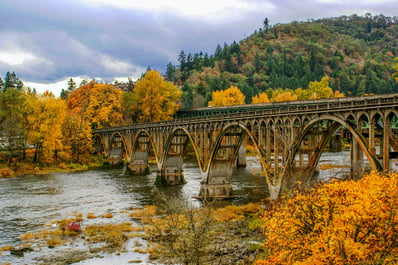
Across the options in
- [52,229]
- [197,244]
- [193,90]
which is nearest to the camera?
[197,244]

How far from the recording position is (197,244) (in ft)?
61.7

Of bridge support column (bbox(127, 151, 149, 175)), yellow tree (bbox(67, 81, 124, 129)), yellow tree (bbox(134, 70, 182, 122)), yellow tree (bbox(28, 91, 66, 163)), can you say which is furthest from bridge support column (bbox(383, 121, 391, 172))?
yellow tree (bbox(67, 81, 124, 129))

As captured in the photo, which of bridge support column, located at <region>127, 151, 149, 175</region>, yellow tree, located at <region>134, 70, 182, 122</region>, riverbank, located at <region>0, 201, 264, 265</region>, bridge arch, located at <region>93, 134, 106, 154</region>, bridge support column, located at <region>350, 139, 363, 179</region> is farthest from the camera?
yellow tree, located at <region>134, 70, 182, 122</region>

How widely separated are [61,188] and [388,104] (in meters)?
48.3

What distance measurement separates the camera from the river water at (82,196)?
126 ft

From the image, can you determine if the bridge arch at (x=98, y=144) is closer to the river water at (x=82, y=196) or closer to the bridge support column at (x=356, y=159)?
the river water at (x=82, y=196)

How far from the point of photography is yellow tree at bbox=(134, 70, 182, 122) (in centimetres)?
11456

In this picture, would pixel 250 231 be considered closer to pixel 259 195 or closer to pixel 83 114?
pixel 259 195

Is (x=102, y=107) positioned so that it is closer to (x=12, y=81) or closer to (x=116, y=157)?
(x=116, y=157)

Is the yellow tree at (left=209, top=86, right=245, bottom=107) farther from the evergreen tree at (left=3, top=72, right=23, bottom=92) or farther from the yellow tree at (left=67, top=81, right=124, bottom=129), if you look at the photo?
the evergreen tree at (left=3, top=72, right=23, bottom=92)

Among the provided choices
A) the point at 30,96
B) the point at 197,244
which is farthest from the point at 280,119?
the point at 30,96

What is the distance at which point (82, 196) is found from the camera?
57.1 m

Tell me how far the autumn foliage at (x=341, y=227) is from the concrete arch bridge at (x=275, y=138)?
10833mm

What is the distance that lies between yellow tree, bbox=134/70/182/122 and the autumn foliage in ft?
308
